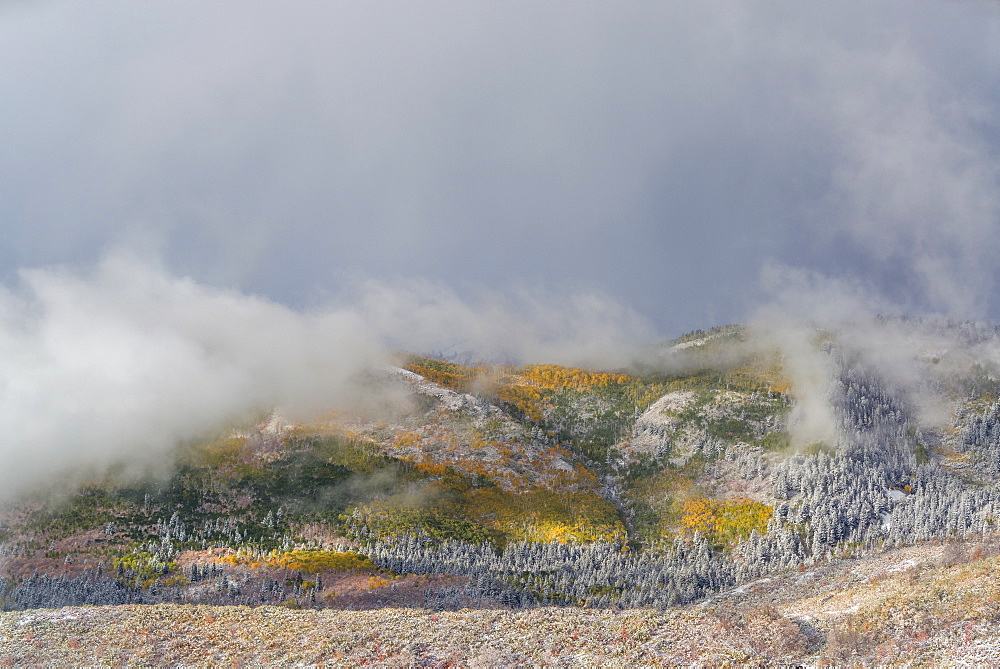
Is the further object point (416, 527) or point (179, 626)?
point (416, 527)

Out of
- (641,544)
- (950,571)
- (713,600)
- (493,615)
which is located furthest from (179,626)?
(641,544)

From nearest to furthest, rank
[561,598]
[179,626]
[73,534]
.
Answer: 1. [179,626]
2. [561,598]
3. [73,534]

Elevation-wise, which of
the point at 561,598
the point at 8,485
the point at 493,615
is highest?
the point at 8,485

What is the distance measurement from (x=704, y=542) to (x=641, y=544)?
64.6 feet

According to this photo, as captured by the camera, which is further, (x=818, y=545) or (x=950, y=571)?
(x=818, y=545)

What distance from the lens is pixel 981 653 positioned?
48969 mm

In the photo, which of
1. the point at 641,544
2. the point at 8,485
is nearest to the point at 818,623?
the point at 641,544

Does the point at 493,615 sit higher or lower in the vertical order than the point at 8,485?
lower

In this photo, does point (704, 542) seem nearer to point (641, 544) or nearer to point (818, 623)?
point (641, 544)

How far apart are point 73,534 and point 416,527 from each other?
3738 inches

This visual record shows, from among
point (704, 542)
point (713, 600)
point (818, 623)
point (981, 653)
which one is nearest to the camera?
point (981, 653)

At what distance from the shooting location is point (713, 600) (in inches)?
5566

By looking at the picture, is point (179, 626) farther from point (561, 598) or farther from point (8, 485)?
point (8, 485)

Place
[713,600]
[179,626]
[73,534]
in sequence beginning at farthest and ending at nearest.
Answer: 1. [73,534]
2. [713,600]
3. [179,626]
